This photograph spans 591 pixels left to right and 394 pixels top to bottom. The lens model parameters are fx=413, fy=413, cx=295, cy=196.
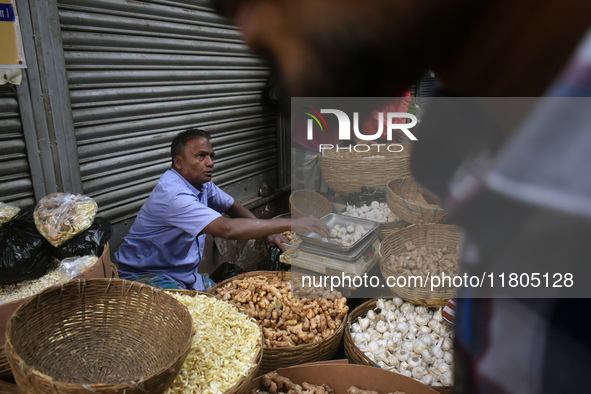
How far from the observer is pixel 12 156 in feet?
9.16

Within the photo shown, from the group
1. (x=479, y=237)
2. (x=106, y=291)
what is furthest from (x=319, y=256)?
(x=479, y=237)

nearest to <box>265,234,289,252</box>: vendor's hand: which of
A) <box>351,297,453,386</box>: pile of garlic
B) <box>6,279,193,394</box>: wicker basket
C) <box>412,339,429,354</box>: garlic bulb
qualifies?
<box>351,297,453,386</box>: pile of garlic

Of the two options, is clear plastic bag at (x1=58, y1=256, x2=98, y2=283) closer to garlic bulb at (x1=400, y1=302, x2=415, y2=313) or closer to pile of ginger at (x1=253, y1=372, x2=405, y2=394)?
pile of ginger at (x1=253, y1=372, x2=405, y2=394)

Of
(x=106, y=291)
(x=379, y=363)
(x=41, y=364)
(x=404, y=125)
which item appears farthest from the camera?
(x=379, y=363)

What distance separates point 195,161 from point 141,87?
105 centimetres

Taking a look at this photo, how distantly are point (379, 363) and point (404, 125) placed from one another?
4.54ft

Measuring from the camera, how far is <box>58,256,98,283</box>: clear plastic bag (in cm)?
212

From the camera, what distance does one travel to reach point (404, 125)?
6.26 feet

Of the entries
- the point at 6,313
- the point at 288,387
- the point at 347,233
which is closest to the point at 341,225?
the point at 347,233

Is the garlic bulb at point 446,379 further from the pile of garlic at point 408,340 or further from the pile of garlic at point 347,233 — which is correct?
the pile of garlic at point 347,233

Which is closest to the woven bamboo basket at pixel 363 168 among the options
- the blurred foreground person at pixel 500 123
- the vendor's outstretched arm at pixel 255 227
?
the vendor's outstretched arm at pixel 255 227

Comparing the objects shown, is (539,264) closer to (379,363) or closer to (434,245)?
(379,363)

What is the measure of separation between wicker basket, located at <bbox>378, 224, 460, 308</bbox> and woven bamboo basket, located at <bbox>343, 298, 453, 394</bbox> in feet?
0.69

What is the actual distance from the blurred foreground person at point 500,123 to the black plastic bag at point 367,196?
121 inches
